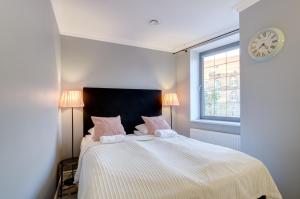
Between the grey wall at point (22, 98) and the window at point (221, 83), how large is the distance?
2.88 metres

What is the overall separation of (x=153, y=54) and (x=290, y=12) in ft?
7.89

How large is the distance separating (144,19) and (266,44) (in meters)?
1.64

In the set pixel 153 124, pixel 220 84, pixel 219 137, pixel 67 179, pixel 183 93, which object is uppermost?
pixel 220 84

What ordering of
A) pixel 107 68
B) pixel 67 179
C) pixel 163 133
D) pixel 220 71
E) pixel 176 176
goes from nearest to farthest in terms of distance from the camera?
pixel 176 176, pixel 67 179, pixel 163 133, pixel 107 68, pixel 220 71

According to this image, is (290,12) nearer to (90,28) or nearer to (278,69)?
(278,69)

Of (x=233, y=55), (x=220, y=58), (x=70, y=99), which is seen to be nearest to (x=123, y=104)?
(x=70, y=99)

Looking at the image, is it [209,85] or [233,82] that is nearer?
[233,82]

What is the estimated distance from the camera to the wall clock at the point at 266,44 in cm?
185

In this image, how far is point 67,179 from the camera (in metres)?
2.54

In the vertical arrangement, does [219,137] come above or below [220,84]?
below

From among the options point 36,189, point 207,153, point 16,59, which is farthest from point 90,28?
point 207,153

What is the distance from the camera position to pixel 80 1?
6.81ft

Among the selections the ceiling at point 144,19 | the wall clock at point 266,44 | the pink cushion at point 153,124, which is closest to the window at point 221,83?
the ceiling at point 144,19

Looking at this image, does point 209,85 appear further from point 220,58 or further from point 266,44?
point 266,44
